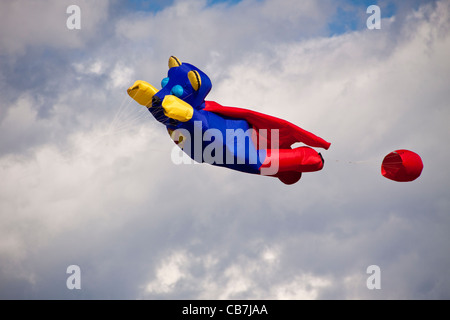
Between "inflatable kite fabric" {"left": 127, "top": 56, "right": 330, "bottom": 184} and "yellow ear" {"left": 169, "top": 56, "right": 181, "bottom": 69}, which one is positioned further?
"yellow ear" {"left": 169, "top": 56, "right": 181, "bottom": 69}

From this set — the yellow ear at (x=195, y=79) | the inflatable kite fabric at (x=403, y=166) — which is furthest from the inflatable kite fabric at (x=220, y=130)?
the inflatable kite fabric at (x=403, y=166)

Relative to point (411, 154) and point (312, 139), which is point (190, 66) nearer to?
point (312, 139)

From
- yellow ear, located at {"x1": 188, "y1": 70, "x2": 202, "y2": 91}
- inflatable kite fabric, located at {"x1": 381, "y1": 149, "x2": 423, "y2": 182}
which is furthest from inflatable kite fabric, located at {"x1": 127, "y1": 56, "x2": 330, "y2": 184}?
inflatable kite fabric, located at {"x1": 381, "y1": 149, "x2": 423, "y2": 182}

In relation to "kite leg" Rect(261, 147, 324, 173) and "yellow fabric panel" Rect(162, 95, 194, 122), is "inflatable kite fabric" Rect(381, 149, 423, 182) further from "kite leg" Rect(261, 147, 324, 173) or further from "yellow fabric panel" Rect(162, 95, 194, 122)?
"yellow fabric panel" Rect(162, 95, 194, 122)

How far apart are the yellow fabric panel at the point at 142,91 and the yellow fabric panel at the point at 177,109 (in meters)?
0.56

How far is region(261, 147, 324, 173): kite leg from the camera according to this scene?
15953 mm

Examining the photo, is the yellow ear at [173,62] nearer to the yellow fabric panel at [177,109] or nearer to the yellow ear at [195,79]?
the yellow ear at [195,79]

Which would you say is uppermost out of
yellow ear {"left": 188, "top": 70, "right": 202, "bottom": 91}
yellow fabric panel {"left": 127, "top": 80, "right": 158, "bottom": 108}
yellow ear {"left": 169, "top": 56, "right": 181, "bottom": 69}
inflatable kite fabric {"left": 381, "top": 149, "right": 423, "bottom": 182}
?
yellow ear {"left": 169, "top": 56, "right": 181, "bottom": 69}

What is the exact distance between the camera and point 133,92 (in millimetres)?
→ 15070

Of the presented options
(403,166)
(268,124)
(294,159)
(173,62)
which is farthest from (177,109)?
(403,166)

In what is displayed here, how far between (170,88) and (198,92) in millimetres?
697

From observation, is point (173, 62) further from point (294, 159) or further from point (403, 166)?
point (403, 166)

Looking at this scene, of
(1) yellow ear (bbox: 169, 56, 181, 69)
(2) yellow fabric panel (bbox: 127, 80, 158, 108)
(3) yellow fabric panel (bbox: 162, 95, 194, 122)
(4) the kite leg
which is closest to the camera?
(3) yellow fabric panel (bbox: 162, 95, 194, 122)

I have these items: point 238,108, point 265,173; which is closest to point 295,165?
point 265,173
